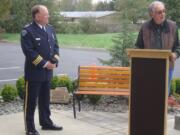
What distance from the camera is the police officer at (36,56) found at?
19.6 ft

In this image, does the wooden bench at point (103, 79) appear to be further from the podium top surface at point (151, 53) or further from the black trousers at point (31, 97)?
the podium top surface at point (151, 53)

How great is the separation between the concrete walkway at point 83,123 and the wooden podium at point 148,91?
1.20 meters

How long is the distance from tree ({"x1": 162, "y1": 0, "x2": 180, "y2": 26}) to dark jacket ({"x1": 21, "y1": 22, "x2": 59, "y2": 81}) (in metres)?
41.6

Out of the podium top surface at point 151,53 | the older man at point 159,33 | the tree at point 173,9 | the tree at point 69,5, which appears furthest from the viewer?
the tree at point 69,5

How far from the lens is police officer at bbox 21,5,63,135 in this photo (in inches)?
235

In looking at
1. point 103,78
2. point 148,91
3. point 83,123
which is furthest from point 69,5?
point 148,91

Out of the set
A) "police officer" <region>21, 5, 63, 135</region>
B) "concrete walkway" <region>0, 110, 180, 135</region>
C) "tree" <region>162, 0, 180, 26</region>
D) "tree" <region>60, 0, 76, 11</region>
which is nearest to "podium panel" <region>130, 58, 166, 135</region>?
"concrete walkway" <region>0, 110, 180, 135</region>

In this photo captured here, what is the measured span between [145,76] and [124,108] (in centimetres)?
318

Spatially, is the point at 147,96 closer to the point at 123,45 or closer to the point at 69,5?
the point at 123,45

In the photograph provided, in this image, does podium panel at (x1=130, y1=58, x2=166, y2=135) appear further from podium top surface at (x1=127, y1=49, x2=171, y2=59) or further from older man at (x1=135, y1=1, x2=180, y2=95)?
older man at (x1=135, y1=1, x2=180, y2=95)

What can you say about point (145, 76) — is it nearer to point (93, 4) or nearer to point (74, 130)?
point (74, 130)

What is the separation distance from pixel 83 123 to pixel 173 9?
41.4m

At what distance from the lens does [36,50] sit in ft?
19.9

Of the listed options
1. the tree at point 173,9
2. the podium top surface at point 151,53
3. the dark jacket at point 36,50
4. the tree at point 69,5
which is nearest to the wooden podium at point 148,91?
the podium top surface at point 151,53
